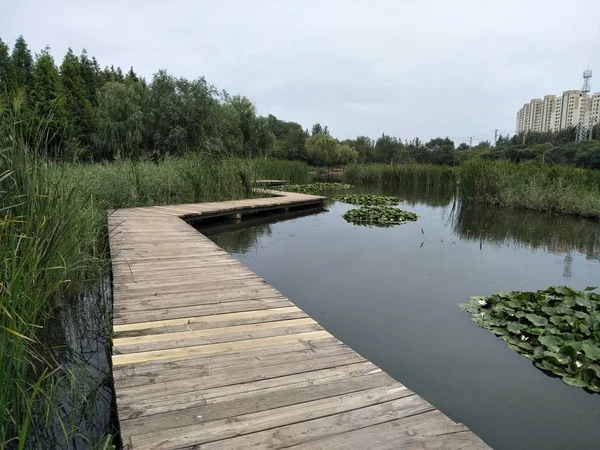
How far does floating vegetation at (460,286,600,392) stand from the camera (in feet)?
7.71

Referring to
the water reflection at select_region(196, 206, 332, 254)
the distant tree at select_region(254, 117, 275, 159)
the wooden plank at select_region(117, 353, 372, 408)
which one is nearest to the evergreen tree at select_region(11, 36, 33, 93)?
the distant tree at select_region(254, 117, 275, 159)

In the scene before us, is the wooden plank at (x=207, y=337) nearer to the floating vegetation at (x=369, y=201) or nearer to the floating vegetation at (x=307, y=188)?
the floating vegetation at (x=369, y=201)

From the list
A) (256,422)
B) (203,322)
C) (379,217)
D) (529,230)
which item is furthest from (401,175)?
(256,422)

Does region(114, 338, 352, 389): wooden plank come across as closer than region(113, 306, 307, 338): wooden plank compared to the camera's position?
Yes

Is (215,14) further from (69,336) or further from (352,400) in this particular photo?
(352,400)

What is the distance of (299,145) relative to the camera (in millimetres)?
34000

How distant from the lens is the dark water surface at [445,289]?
80.9 inches

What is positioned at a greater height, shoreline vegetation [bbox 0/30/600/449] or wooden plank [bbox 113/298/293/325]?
shoreline vegetation [bbox 0/30/600/449]

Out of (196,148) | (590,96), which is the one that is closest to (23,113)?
(196,148)

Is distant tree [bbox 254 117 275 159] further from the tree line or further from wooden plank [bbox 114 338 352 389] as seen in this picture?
wooden plank [bbox 114 338 352 389]

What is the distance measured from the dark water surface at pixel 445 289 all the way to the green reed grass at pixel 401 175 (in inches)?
311

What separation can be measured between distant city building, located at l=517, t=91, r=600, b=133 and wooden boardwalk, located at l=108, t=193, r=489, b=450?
1881 inches

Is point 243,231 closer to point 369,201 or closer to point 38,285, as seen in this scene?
point 38,285

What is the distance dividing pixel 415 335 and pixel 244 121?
899 inches
